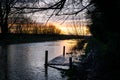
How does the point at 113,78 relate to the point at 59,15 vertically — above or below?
below

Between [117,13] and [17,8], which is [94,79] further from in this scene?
[17,8]

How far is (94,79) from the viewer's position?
7.98 meters

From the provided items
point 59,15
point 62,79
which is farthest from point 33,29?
point 59,15

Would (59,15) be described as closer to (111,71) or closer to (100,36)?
(100,36)

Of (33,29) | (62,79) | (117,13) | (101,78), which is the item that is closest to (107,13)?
(117,13)

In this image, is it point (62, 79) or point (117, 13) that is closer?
point (117, 13)

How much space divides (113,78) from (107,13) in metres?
1.26

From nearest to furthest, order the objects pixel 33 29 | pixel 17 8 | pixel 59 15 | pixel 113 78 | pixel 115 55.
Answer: pixel 115 55 → pixel 113 78 → pixel 17 8 → pixel 59 15 → pixel 33 29

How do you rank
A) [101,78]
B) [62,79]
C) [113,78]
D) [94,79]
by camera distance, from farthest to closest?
[62,79] < [94,79] < [101,78] < [113,78]

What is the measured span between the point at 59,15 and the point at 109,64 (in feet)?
11.5

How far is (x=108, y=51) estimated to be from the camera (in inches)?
245

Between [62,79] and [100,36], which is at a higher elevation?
[100,36]

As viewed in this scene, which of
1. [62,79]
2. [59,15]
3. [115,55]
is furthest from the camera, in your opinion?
[62,79]

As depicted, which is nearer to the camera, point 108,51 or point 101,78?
point 108,51
